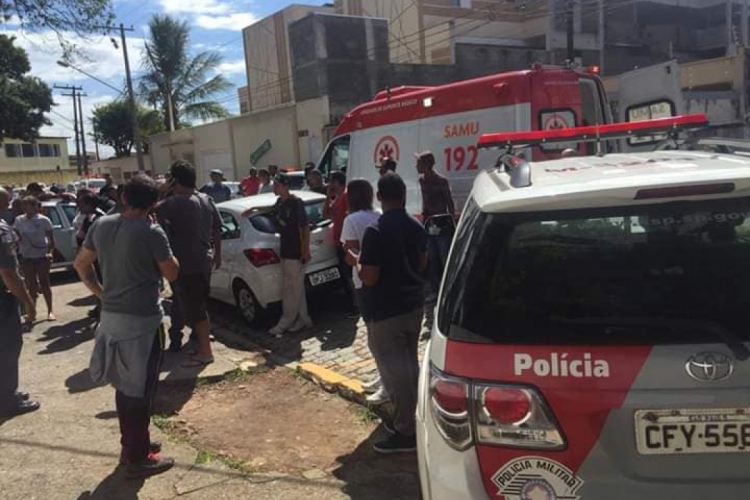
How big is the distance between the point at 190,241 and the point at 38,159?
73.3 m

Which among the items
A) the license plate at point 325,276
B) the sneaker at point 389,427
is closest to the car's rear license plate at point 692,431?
the sneaker at point 389,427

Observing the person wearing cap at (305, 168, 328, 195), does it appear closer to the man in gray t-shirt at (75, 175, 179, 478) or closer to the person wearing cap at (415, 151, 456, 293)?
the person wearing cap at (415, 151, 456, 293)

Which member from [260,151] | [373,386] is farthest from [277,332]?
[260,151]

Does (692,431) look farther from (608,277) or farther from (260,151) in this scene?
(260,151)

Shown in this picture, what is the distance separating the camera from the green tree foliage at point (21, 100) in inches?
1439

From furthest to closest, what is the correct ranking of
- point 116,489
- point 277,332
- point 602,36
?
point 602,36, point 277,332, point 116,489

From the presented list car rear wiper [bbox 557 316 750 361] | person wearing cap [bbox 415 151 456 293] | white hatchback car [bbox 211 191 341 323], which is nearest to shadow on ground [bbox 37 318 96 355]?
white hatchback car [bbox 211 191 341 323]

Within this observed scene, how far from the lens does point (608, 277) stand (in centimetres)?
190

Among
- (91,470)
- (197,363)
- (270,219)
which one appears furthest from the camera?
(270,219)

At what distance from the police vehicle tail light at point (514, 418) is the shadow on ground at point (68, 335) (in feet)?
19.9

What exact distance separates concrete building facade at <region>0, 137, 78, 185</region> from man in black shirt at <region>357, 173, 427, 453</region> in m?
60.9

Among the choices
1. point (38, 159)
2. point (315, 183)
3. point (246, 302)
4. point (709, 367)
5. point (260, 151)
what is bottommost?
point (246, 302)

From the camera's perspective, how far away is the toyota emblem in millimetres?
1715

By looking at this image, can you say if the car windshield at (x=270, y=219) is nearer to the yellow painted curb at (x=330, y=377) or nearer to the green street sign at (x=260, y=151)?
the yellow painted curb at (x=330, y=377)
